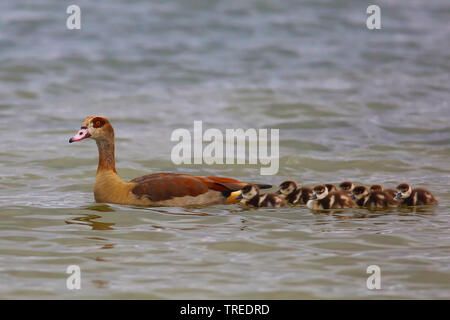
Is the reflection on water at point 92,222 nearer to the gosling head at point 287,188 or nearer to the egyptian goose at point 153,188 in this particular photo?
the egyptian goose at point 153,188

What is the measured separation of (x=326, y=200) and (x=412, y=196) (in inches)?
43.7

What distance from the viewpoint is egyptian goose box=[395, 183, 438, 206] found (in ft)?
32.7

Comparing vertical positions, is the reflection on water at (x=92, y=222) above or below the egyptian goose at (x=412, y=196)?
below

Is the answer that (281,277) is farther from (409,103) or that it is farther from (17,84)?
(17,84)

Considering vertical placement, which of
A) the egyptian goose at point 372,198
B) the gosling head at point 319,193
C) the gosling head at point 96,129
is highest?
the gosling head at point 96,129

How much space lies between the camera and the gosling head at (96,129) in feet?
33.3

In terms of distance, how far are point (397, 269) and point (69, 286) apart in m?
3.06

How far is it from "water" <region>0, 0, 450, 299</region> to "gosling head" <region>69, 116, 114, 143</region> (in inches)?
33.7

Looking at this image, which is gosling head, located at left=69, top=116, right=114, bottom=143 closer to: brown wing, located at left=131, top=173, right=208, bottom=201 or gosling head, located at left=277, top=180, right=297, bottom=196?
brown wing, located at left=131, top=173, right=208, bottom=201

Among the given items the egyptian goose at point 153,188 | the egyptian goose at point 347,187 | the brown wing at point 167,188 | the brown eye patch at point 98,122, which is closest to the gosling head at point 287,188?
the egyptian goose at point 153,188

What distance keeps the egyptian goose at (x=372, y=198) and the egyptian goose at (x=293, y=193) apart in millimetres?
602

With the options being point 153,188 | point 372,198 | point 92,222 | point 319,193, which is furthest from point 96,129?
point 372,198
